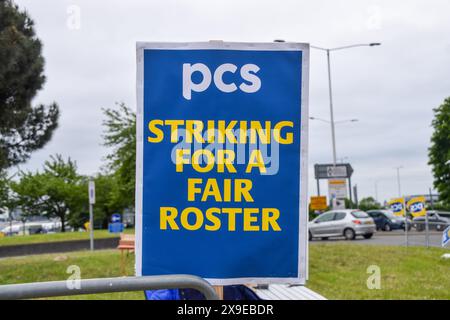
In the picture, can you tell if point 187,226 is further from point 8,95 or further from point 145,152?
point 8,95

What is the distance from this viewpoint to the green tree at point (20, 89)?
13.7 m

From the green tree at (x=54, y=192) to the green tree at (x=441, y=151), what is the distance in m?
27.1

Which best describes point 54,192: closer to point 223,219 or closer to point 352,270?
A: point 352,270

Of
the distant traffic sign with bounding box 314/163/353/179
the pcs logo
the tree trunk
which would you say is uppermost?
the distant traffic sign with bounding box 314/163/353/179

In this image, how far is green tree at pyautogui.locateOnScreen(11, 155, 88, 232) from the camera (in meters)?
48.1

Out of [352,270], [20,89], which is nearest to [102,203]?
[20,89]

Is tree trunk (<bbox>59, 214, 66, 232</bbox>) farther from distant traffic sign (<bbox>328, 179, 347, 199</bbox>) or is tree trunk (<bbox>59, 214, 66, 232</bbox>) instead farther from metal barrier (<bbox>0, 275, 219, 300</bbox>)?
metal barrier (<bbox>0, 275, 219, 300</bbox>)

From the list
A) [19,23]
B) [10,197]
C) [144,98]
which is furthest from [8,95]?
[10,197]

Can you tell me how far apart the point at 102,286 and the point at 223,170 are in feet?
2.50

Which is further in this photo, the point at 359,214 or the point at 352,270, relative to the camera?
the point at 359,214

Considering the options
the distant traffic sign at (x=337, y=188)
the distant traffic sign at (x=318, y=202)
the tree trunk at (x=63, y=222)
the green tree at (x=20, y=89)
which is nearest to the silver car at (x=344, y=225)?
the distant traffic sign at (x=337, y=188)

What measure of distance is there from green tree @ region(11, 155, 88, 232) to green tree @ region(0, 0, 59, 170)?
33.1 m

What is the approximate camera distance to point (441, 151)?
37.7 m

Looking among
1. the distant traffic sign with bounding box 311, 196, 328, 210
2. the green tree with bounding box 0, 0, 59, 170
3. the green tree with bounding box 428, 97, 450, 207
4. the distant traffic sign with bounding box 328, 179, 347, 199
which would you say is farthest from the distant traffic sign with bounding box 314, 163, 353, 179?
the green tree with bounding box 0, 0, 59, 170
